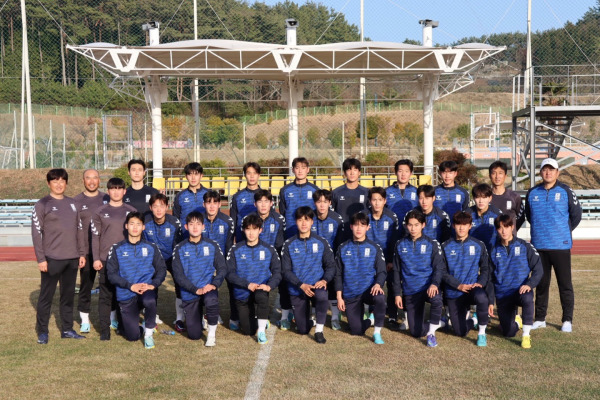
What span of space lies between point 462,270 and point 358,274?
97 centimetres

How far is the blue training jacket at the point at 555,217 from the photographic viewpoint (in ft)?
21.6

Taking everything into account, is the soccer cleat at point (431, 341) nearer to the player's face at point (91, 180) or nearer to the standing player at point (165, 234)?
the standing player at point (165, 234)

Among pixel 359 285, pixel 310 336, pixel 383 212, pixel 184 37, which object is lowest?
pixel 310 336

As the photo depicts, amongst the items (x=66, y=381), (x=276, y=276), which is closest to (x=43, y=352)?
(x=66, y=381)

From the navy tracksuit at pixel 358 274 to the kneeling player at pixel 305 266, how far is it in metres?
0.13

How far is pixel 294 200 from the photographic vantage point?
7324 mm

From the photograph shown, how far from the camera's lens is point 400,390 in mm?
4711

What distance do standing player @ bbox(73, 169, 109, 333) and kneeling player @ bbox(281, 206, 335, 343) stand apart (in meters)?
1.96

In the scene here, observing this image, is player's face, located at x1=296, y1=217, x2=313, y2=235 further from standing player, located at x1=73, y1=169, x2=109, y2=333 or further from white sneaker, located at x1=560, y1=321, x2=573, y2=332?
white sneaker, located at x1=560, y1=321, x2=573, y2=332

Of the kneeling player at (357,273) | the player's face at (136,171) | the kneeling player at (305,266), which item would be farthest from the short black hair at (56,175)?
the kneeling player at (357,273)

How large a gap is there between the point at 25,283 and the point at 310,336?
5.01 m

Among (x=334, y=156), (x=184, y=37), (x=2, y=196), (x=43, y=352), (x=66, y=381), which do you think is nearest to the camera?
(x=66, y=381)

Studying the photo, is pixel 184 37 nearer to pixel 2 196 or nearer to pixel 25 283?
pixel 2 196

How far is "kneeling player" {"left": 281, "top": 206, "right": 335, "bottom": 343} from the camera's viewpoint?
6359 mm
